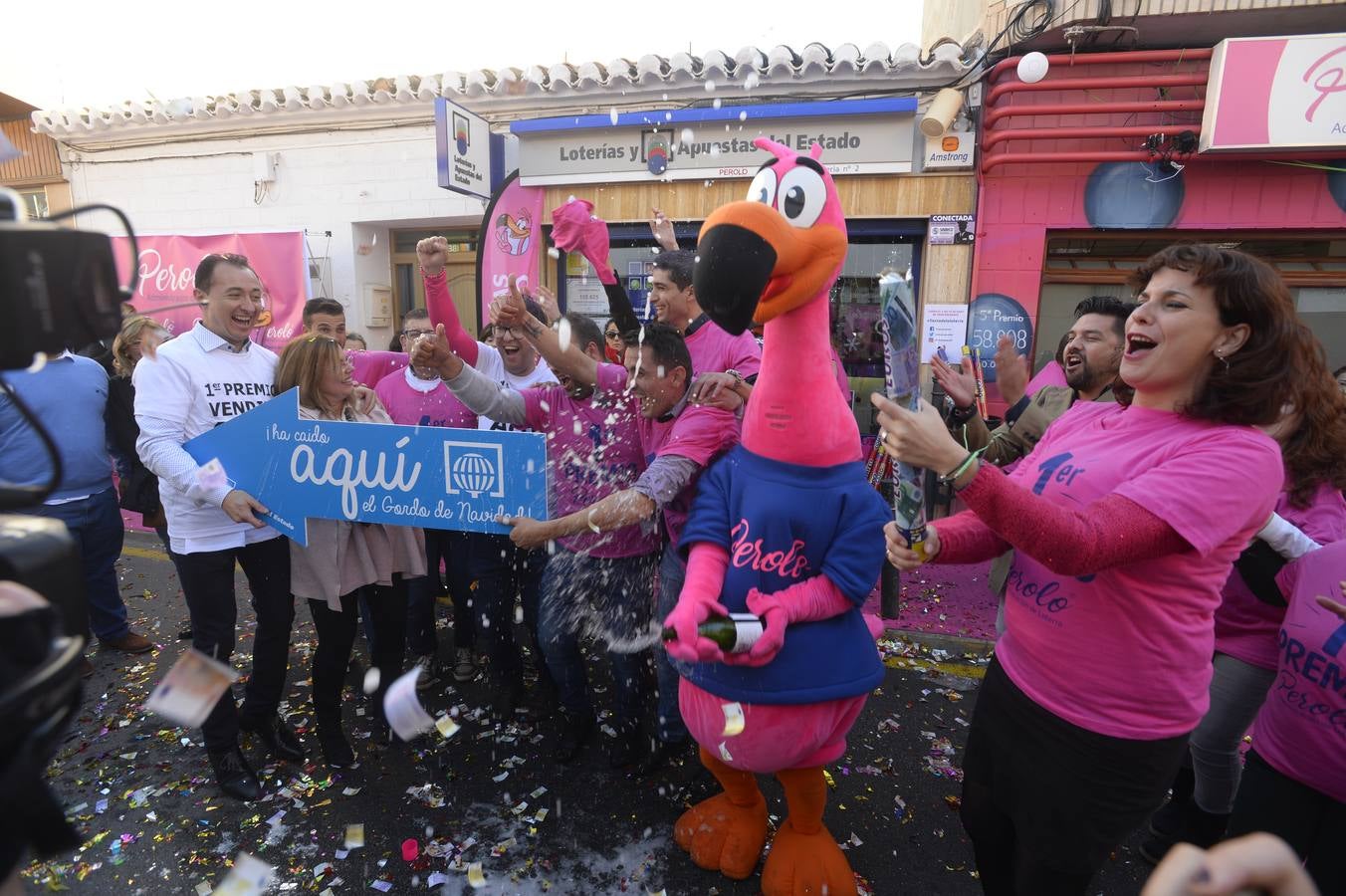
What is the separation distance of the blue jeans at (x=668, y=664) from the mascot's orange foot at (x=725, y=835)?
0.38 meters

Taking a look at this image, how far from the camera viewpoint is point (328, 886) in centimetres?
241

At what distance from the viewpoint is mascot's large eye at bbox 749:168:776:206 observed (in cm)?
194

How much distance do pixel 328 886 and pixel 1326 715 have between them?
3.13m

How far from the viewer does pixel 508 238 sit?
763 cm

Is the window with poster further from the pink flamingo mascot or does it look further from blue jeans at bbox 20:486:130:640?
the pink flamingo mascot

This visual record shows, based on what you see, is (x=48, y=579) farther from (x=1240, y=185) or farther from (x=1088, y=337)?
(x=1240, y=185)

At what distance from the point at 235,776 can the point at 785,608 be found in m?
2.60

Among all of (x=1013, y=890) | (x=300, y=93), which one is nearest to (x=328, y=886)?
(x=1013, y=890)

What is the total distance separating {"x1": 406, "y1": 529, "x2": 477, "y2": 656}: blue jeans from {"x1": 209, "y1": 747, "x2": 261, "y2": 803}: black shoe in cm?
104

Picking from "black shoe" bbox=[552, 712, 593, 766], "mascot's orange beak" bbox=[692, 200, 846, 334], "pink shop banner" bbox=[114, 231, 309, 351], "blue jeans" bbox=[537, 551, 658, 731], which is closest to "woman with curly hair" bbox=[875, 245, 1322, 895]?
"mascot's orange beak" bbox=[692, 200, 846, 334]

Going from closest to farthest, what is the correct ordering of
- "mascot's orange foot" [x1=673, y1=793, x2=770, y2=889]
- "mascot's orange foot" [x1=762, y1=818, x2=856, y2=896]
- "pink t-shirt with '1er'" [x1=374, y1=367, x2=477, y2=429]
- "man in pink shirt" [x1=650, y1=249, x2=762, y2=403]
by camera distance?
"mascot's orange foot" [x1=762, y1=818, x2=856, y2=896]
"mascot's orange foot" [x1=673, y1=793, x2=770, y2=889]
"man in pink shirt" [x1=650, y1=249, x2=762, y2=403]
"pink t-shirt with '1er'" [x1=374, y1=367, x2=477, y2=429]

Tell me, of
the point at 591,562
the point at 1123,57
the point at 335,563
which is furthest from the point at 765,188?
the point at 1123,57

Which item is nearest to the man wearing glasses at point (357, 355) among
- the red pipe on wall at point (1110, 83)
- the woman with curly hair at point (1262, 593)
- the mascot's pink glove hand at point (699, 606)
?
the mascot's pink glove hand at point (699, 606)

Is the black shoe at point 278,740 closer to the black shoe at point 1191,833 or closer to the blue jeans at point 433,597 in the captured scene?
the blue jeans at point 433,597
